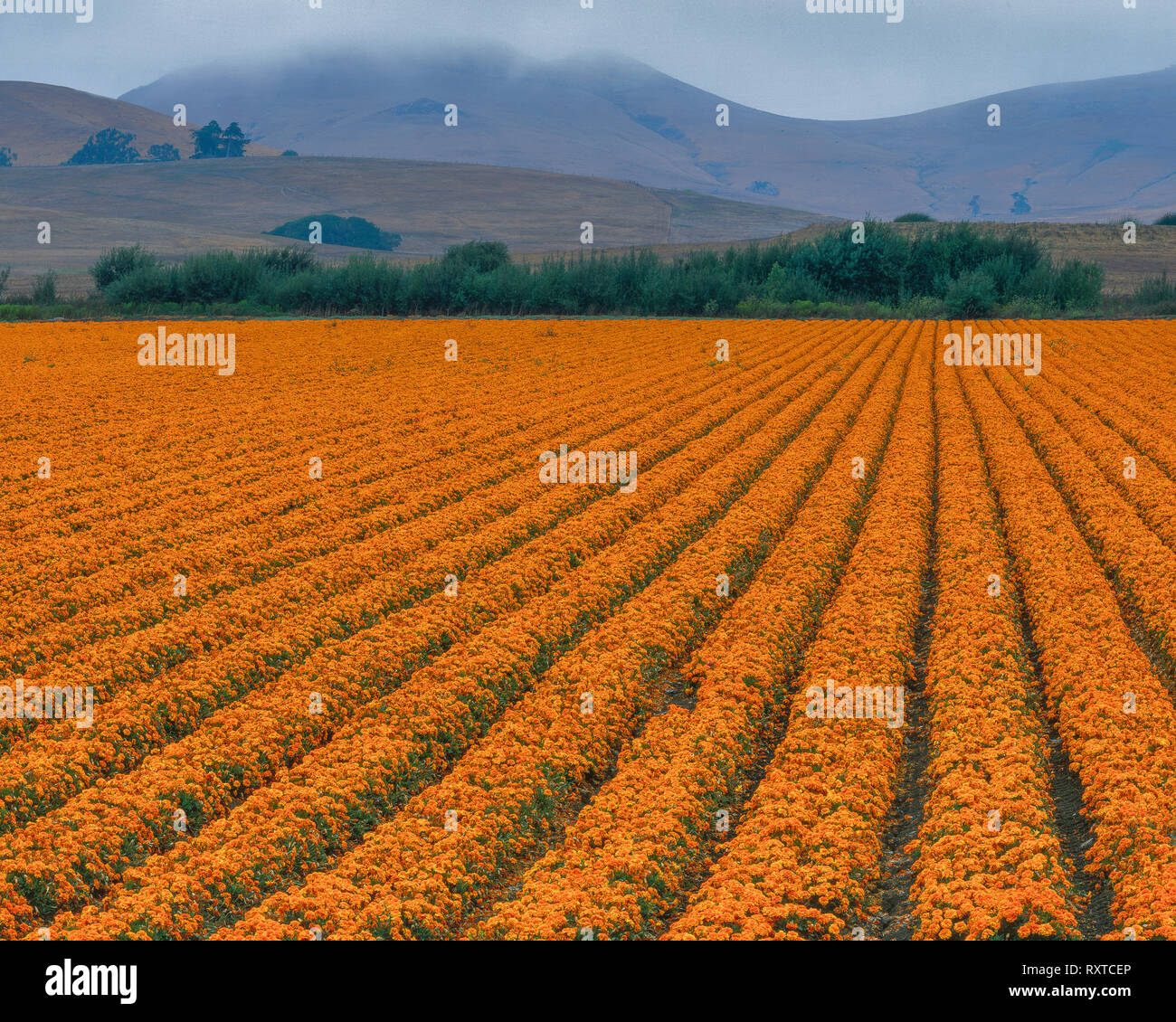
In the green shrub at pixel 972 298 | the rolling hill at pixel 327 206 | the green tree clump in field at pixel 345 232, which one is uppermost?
the rolling hill at pixel 327 206

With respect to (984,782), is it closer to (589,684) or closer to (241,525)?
(589,684)

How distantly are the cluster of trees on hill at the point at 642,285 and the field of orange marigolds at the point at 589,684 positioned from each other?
41865mm

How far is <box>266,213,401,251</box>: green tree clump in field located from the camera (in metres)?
147

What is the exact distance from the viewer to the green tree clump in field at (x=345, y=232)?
483ft

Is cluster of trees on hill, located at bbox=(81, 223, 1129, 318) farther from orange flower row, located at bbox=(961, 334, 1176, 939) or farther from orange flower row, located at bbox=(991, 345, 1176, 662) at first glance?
orange flower row, located at bbox=(961, 334, 1176, 939)

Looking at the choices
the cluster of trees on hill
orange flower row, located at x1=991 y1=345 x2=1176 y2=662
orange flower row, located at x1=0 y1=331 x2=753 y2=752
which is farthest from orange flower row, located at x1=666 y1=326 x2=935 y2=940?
the cluster of trees on hill

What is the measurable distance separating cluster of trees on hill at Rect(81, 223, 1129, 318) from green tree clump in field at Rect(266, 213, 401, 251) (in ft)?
269

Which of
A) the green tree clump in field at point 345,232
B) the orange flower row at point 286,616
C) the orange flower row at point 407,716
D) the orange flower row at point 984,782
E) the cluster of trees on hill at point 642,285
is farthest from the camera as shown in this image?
the green tree clump in field at point 345,232

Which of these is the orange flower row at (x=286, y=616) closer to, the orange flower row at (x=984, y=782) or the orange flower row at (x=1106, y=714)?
the orange flower row at (x=984, y=782)

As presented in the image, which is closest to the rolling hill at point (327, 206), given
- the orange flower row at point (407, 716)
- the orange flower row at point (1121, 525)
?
the orange flower row at point (1121, 525)

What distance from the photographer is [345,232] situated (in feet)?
497

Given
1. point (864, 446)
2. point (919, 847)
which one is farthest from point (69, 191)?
point (919, 847)

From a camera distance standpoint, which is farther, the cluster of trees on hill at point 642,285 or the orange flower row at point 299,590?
the cluster of trees on hill at point 642,285

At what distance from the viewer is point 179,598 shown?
1235 cm
